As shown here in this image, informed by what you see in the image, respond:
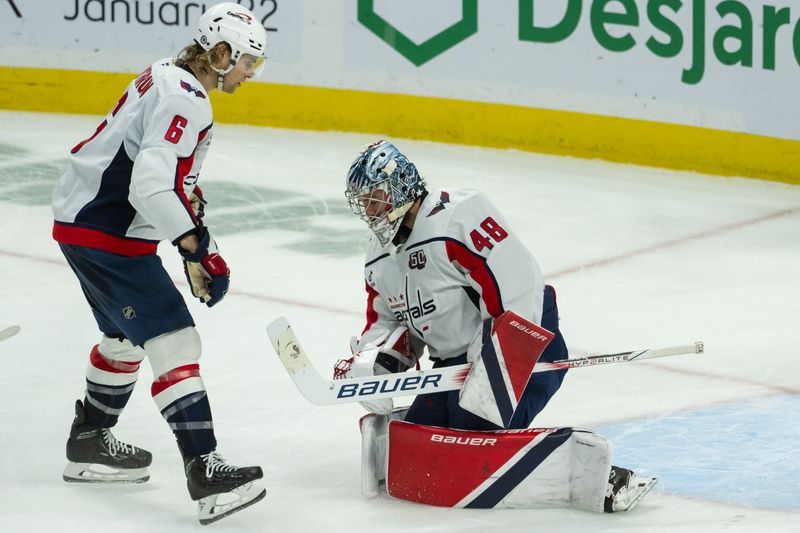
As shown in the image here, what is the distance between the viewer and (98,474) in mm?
3307

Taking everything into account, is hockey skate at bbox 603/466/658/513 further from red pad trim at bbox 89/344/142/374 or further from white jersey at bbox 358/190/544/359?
red pad trim at bbox 89/344/142/374

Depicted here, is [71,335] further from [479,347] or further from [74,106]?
[74,106]

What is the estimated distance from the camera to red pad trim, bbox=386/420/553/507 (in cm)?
302

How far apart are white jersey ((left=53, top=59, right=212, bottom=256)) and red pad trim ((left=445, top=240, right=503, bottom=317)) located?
21.1 inches

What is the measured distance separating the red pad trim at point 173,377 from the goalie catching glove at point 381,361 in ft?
→ 1.02

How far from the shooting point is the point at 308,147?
6992 mm

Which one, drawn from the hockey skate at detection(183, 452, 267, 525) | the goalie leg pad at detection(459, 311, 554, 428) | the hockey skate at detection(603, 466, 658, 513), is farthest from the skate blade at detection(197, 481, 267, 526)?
the hockey skate at detection(603, 466, 658, 513)

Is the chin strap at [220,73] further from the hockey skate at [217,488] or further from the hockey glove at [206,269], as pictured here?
the hockey skate at [217,488]

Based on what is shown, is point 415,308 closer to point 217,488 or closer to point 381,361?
point 381,361

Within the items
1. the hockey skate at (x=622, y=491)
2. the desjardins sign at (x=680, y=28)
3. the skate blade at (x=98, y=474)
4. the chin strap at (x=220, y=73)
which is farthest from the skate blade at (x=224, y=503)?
the desjardins sign at (x=680, y=28)

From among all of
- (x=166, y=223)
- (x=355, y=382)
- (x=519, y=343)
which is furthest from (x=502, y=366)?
(x=166, y=223)

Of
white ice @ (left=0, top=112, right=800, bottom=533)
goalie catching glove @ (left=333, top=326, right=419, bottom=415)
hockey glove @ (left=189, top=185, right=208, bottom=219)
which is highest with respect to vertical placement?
hockey glove @ (left=189, top=185, right=208, bottom=219)

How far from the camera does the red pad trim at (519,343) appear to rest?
9.77 ft

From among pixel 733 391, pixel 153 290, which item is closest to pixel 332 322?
pixel 733 391
